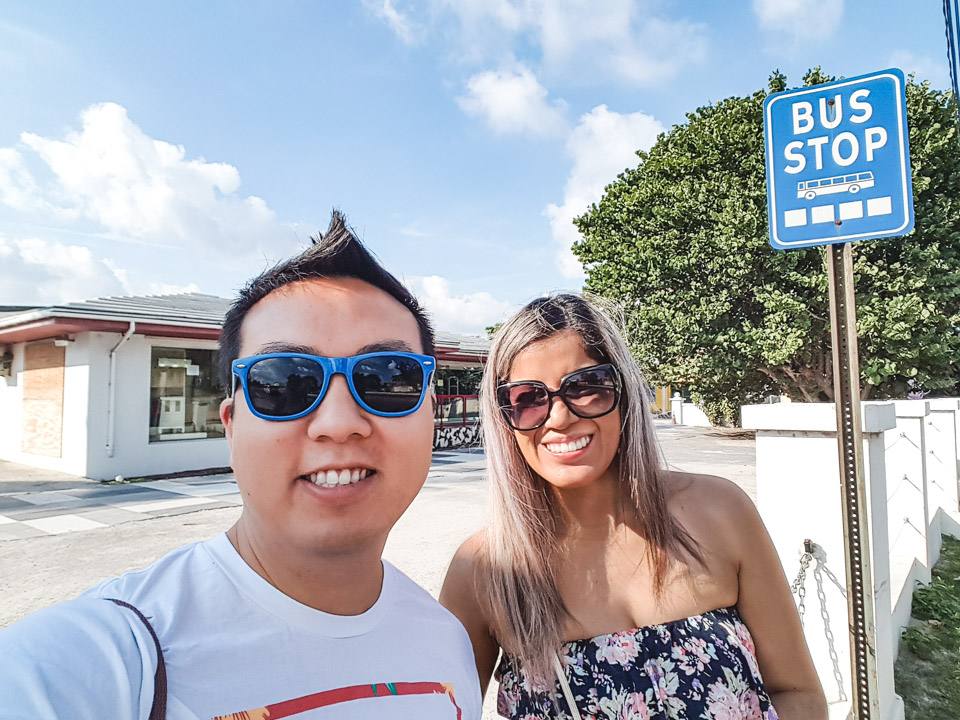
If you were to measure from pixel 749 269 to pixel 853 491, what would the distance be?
542 inches

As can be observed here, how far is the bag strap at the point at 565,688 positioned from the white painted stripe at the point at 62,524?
7589 millimetres

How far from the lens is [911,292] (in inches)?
522

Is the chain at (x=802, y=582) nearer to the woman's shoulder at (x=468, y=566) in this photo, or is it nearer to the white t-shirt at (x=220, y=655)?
the woman's shoulder at (x=468, y=566)

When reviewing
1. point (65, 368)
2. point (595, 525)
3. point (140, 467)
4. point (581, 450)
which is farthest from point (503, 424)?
point (65, 368)

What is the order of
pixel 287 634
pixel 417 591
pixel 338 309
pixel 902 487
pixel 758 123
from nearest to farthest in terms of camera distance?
pixel 287 634, pixel 338 309, pixel 417 591, pixel 902 487, pixel 758 123

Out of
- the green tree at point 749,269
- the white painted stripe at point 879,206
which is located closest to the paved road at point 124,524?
the white painted stripe at point 879,206

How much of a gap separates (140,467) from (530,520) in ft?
40.4

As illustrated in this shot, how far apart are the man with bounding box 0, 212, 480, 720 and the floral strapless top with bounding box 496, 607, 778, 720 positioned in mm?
382

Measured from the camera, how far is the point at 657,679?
4.63 feet

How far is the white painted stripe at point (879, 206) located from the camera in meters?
1.89

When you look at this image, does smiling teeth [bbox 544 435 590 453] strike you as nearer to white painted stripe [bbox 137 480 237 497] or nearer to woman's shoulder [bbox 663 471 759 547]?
woman's shoulder [bbox 663 471 759 547]

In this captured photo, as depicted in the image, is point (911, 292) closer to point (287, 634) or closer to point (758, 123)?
point (758, 123)

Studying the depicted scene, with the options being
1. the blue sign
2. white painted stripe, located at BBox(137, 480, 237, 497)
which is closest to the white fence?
the blue sign

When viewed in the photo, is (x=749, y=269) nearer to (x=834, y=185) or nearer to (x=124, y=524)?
(x=834, y=185)
